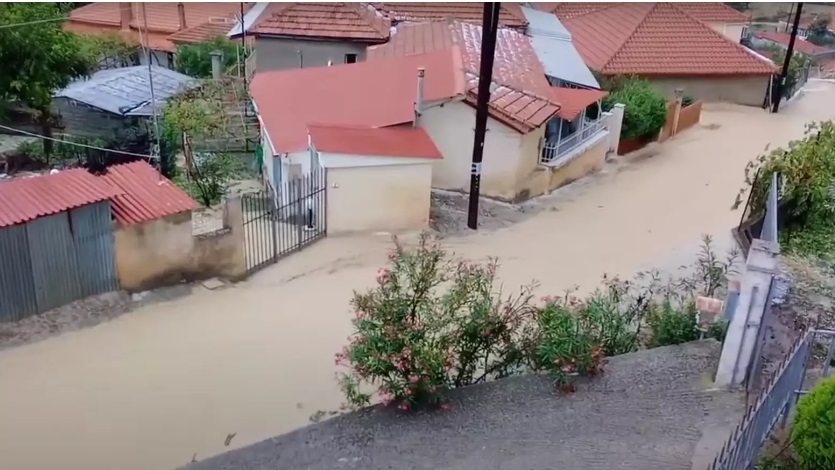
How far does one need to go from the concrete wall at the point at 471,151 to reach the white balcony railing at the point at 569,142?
720mm

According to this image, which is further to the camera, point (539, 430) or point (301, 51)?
point (301, 51)

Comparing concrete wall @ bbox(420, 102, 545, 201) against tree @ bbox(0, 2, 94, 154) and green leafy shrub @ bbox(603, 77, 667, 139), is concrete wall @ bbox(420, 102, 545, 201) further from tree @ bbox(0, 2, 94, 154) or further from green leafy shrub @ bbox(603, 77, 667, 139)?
tree @ bbox(0, 2, 94, 154)

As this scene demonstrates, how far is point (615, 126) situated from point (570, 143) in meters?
1.99

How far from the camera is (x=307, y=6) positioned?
22266 mm

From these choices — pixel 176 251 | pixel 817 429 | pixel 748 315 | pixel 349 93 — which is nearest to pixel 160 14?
pixel 349 93

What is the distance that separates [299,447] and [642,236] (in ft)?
30.3

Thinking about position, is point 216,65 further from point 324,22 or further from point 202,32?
point 202,32

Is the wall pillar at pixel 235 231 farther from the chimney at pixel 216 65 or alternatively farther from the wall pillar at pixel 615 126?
the chimney at pixel 216 65

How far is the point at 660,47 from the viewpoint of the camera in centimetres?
2672

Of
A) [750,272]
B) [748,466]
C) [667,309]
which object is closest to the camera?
[748,466]

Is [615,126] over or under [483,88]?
under

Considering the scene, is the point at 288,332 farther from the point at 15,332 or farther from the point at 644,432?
the point at 644,432

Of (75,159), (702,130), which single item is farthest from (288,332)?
(702,130)

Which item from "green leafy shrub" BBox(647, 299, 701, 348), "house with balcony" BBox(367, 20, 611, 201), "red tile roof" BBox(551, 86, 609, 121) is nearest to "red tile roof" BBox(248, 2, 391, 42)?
"house with balcony" BBox(367, 20, 611, 201)
